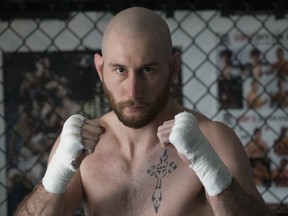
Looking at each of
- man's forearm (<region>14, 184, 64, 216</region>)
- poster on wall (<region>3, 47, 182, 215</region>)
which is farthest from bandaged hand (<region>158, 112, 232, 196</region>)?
poster on wall (<region>3, 47, 182, 215</region>)

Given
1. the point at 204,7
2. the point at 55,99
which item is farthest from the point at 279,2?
the point at 55,99

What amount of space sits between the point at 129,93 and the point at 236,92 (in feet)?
1.58

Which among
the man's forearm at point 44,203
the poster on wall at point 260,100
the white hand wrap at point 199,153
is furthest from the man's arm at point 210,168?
the poster on wall at point 260,100

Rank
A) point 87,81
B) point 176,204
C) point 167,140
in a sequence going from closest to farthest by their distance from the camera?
point 167,140 < point 176,204 < point 87,81

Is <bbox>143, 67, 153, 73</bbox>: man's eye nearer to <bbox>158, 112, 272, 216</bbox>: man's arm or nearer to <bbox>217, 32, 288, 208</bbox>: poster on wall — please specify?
<bbox>158, 112, 272, 216</bbox>: man's arm

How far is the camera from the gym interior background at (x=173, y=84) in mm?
1389

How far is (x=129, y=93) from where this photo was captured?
1009 mm

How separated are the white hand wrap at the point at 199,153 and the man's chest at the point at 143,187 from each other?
0.38 ft

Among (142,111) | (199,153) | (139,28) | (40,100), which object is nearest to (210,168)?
(199,153)

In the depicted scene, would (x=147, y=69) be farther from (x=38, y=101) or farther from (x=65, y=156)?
(x=38, y=101)

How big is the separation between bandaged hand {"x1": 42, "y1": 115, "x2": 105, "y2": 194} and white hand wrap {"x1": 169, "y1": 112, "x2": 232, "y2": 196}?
0.12 meters

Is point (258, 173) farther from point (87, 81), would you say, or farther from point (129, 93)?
point (129, 93)

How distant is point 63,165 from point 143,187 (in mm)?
162

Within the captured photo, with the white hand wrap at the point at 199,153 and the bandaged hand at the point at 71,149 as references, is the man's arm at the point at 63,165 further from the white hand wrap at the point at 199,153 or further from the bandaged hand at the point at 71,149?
the white hand wrap at the point at 199,153
